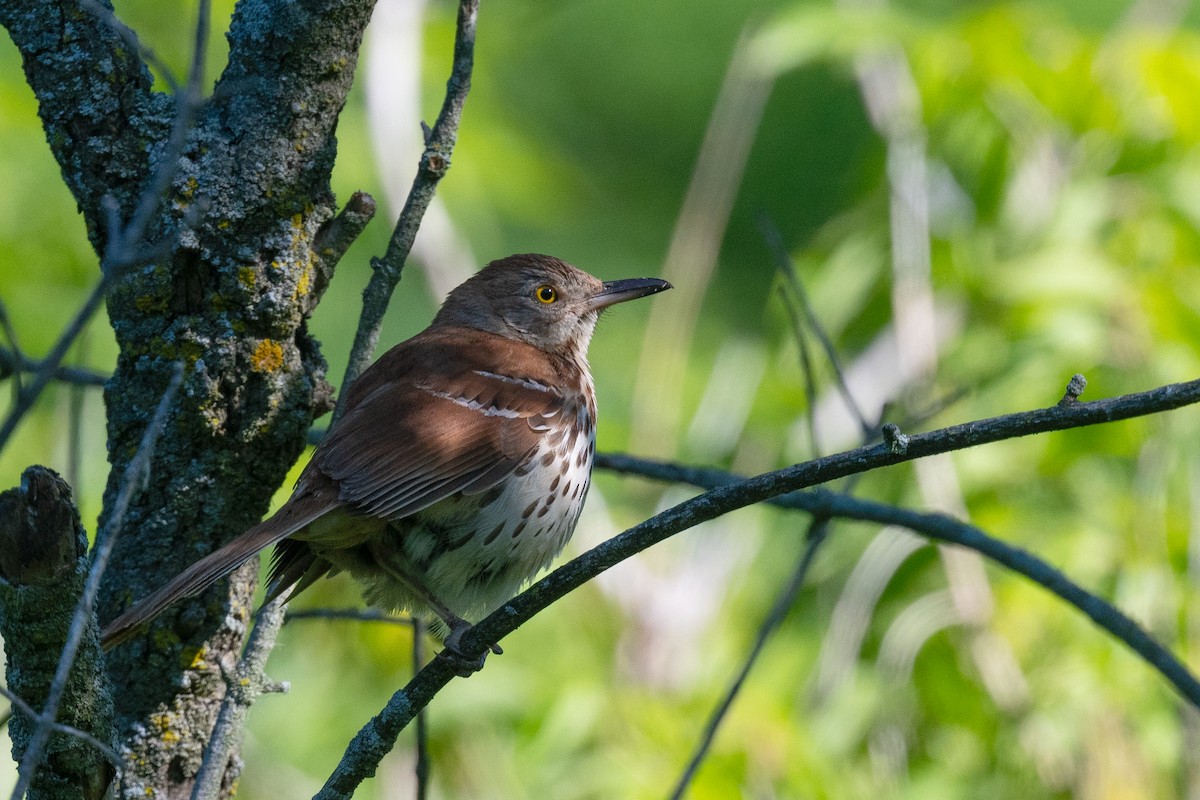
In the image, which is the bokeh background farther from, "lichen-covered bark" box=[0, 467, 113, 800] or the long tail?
"lichen-covered bark" box=[0, 467, 113, 800]

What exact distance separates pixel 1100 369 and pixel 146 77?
8.88ft

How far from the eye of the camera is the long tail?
2229 millimetres

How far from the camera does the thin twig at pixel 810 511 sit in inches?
70.6

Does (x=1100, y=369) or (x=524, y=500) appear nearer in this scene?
(x=524, y=500)

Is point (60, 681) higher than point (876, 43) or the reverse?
the reverse

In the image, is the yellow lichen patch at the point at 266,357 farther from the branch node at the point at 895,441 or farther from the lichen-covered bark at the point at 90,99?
the branch node at the point at 895,441

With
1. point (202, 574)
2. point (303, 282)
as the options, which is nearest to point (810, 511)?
point (303, 282)

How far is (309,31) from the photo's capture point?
7.84 ft

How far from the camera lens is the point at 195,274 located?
244cm

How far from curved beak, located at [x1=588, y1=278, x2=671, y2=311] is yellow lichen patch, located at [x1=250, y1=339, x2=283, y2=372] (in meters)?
1.46

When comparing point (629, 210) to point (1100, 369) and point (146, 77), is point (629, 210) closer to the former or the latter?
point (1100, 369)

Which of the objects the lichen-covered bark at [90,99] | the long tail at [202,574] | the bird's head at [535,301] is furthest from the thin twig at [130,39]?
the bird's head at [535,301]

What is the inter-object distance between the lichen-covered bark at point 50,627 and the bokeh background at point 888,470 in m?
1.14

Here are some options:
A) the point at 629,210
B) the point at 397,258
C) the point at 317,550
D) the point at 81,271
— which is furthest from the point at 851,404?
the point at 629,210
